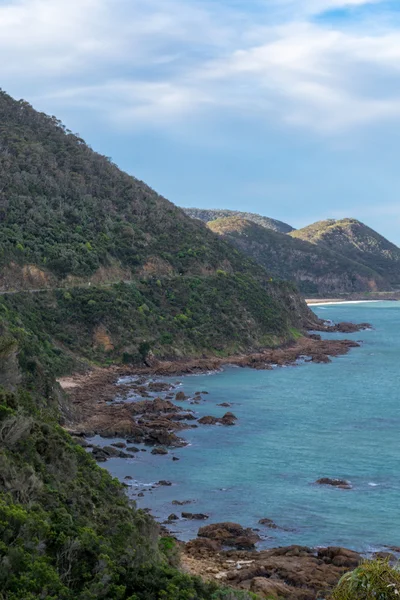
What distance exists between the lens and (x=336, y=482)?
38406 mm

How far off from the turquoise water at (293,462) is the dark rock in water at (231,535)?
25.8 inches

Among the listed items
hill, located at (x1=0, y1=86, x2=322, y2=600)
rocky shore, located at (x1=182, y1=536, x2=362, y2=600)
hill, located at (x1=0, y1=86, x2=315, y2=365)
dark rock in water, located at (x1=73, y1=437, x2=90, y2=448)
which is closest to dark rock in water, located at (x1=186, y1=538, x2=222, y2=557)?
rocky shore, located at (x1=182, y1=536, x2=362, y2=600)

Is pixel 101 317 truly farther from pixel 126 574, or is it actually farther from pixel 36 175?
pixel 126 574

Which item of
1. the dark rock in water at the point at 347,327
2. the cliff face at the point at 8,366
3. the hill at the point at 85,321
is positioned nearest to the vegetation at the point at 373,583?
the hill at the point at 85,321

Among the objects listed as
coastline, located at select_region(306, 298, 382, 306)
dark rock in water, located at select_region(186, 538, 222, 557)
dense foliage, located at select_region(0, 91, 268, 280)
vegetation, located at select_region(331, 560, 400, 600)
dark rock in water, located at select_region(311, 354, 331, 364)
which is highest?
dense foliage, located at select_region(0, 91, 268, 280)

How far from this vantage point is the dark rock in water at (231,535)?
98.5 feet

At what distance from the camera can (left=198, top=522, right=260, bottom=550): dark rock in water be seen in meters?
30.0

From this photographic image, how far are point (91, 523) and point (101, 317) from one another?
179 feet

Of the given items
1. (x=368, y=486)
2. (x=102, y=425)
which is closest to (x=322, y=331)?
(x=102, y=425)

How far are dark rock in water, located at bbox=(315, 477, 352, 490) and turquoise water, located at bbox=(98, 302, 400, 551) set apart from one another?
1.51 ft

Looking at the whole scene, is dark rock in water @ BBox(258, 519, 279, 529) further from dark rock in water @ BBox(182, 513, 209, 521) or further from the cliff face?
the cliff face

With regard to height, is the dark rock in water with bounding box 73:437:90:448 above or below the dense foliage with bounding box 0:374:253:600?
below

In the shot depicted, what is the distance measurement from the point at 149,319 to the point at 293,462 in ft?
136

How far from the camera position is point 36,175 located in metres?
95.0
